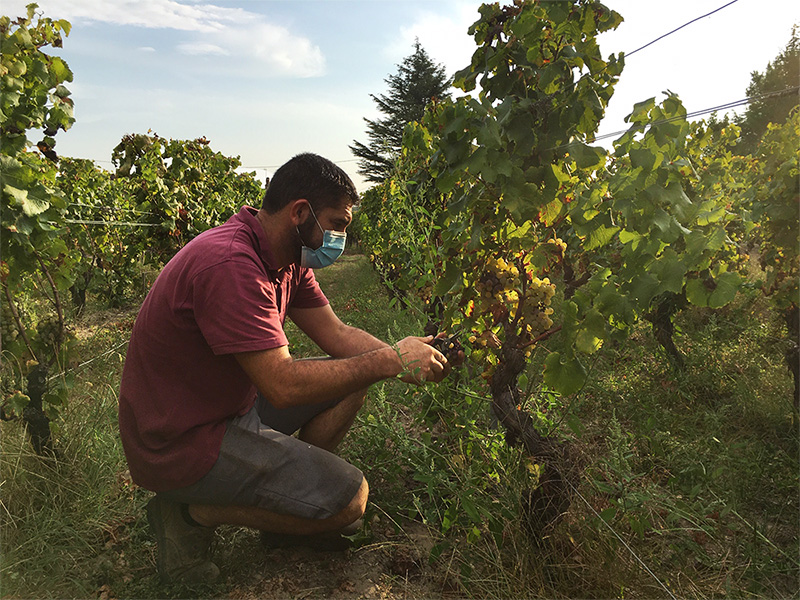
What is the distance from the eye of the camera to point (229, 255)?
6.54 feet

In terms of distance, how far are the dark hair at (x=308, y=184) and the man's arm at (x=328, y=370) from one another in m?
0.65

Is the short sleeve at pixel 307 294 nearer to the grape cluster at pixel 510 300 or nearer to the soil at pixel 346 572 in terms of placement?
the grape cluster at pixel 510 300

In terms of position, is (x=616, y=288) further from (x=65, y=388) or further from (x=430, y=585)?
(x=65, y=388)

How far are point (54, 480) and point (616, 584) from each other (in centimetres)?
250

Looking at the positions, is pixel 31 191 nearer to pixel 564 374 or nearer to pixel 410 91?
pixel 564 374

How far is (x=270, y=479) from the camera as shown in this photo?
6.96 feet

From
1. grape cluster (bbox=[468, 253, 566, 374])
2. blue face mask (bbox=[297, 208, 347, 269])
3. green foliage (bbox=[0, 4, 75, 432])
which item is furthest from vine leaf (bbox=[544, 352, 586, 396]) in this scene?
green foliage (bbox=[0, 4, 75, 432])

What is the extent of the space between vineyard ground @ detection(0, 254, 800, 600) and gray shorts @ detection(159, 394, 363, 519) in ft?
0.93

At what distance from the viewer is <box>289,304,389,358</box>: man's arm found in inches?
109

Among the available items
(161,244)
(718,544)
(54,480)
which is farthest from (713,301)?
(161,244)

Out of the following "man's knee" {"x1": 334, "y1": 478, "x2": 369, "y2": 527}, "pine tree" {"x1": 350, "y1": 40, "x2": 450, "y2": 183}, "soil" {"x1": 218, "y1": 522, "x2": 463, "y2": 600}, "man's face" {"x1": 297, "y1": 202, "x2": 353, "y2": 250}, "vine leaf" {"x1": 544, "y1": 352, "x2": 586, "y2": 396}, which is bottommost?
"soil" {"x1": 218, "y1": 522, "x2": 463, "y2": 600}

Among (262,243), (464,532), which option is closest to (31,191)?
(262,243)

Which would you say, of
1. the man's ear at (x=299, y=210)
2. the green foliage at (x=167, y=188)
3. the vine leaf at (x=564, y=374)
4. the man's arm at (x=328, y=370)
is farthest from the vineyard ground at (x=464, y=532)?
the green foliage at (x=167, y=188)

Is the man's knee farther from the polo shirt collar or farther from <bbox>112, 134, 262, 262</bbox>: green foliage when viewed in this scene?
<bbox>112, 134, 262, 262</bbox>: green foliage
